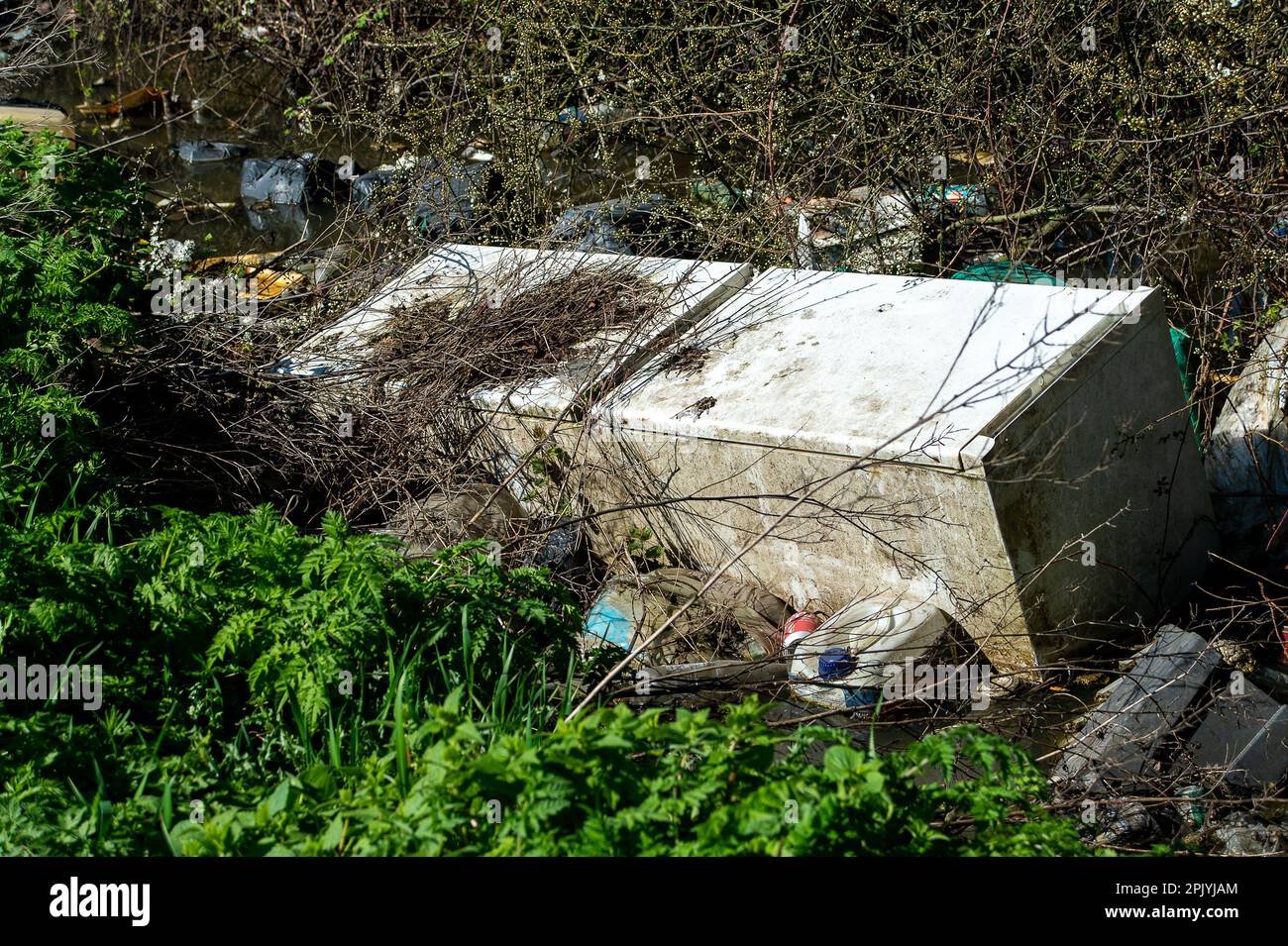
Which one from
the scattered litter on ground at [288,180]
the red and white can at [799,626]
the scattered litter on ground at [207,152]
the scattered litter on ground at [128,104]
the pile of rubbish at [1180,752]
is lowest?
the pile of rubbish at [1180,752]

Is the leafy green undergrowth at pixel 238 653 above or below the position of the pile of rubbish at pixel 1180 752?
above

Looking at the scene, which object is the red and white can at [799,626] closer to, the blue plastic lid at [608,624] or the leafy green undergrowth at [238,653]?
the blue plastic lid at [608,624]

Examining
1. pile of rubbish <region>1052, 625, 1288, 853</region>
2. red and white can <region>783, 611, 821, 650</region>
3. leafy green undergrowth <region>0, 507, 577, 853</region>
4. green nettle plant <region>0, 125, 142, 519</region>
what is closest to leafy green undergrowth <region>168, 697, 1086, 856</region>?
leafy green undergrowth <region>0, 507, 577, 853</region>

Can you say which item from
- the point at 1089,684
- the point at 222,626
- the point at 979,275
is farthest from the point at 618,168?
the point at 222,626

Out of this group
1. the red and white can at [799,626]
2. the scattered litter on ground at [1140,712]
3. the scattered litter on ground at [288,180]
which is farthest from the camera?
the scattered litter on ground at [288,180]

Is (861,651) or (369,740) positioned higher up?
(861,651)

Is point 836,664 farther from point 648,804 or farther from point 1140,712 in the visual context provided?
point 648,804

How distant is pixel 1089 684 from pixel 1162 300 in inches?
48.7

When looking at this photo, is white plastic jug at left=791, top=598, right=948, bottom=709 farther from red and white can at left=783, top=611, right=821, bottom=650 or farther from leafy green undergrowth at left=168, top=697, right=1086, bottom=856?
leafy green undergrowth at left=168, top=697, right=1086, bottom=856

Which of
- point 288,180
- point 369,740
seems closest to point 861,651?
point 369,740

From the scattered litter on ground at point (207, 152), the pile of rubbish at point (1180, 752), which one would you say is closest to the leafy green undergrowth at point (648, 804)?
the pile of rubbish at point (1180, 752)

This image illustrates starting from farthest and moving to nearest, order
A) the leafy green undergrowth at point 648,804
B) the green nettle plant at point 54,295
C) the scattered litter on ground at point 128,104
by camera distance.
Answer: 1. the scattered litter on ground at point 128,104
2. the green nettle plant at point 54,295
3. the leafy green undergrowth at point 648,804

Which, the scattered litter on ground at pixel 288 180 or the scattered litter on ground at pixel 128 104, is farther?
the scattered litter on ground at pixel 128 104
